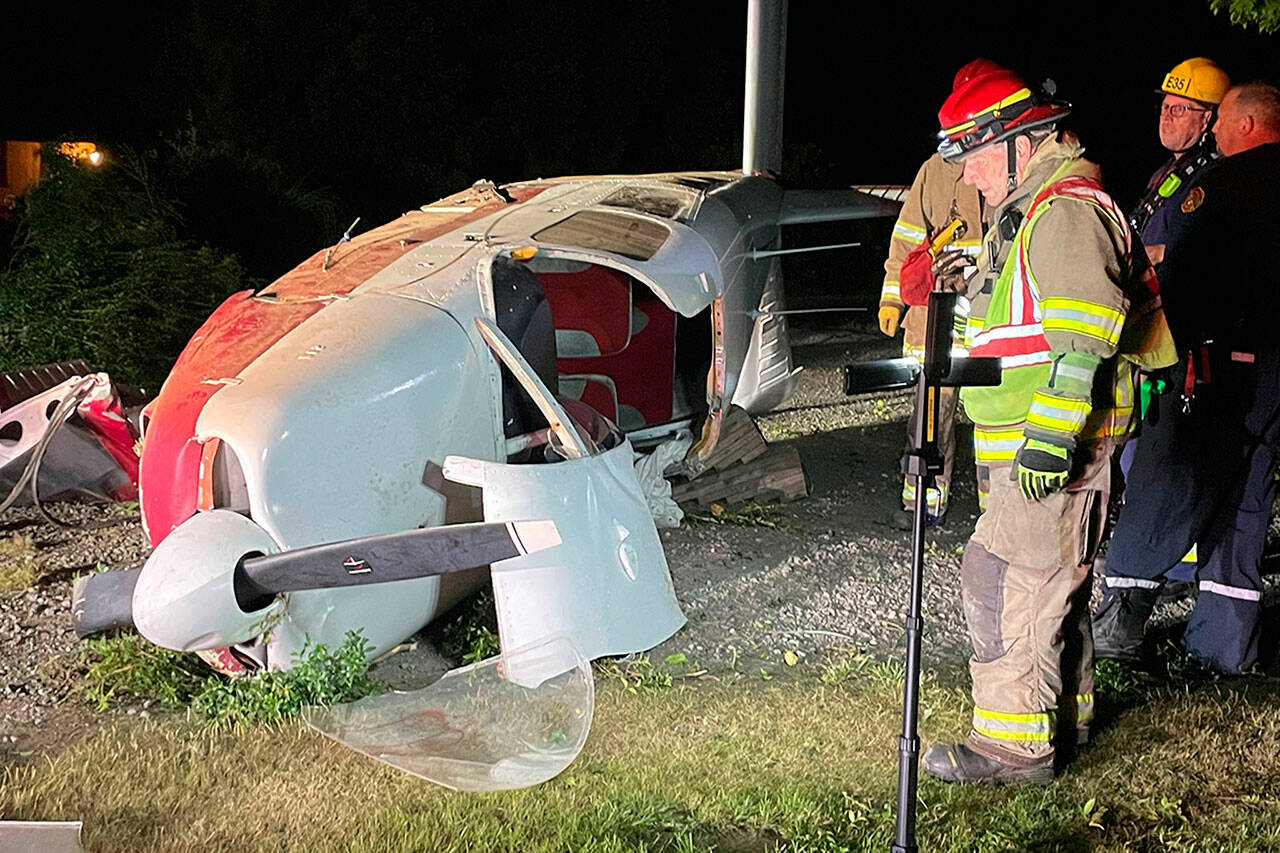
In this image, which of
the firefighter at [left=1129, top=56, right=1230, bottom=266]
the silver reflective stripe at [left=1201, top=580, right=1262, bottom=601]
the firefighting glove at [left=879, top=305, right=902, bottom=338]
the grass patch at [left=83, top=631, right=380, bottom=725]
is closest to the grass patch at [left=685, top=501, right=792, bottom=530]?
the firefighting glove at [left=879, top=305, right=902, bottom=338]

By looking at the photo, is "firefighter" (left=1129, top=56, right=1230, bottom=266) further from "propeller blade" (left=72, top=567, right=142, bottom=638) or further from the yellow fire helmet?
"propeller blade" (left=72, top=567, right=142, bottom=638)

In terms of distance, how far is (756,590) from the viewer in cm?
577

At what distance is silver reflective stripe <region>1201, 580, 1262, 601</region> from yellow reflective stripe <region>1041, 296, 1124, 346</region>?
2045mm

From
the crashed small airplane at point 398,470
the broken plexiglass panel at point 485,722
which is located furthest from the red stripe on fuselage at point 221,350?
the broken plexiglass panel at point 485,722

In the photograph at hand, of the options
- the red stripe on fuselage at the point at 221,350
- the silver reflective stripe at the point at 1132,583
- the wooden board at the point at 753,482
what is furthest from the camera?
the wooden board at the point at 753,482

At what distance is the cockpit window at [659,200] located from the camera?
21.3ft

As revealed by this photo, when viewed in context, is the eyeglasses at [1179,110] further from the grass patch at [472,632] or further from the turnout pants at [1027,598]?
the grass patch at [472,632]

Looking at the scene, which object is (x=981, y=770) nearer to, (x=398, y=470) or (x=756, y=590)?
(x=756, y=590)

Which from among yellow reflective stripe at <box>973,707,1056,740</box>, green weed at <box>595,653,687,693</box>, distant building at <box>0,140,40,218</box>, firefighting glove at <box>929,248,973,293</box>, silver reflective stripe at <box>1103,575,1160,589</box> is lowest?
distant building at <box>0,140,40,218</box>

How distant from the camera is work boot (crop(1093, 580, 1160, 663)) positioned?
502 cm

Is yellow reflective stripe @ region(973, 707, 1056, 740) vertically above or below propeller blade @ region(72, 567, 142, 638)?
below

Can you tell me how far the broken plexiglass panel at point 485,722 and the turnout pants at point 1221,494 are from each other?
7.96 ft

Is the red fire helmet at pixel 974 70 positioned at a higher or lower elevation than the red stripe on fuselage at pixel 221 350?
higher

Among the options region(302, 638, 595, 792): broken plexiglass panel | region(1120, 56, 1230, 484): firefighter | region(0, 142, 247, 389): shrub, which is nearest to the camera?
region(302, 638, 595, 792): broken plexiglass panel
